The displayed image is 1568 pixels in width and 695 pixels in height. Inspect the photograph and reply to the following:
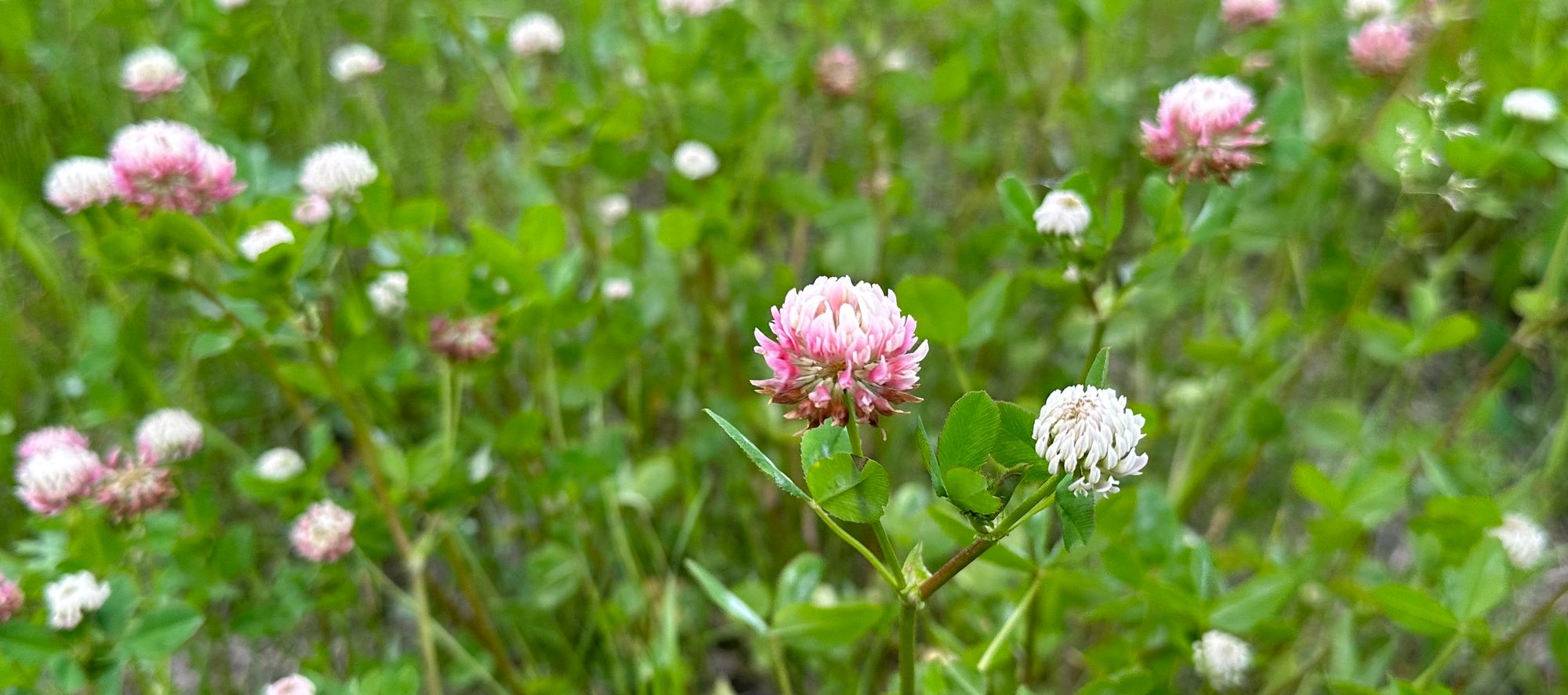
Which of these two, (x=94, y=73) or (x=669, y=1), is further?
(x=94, y=73)

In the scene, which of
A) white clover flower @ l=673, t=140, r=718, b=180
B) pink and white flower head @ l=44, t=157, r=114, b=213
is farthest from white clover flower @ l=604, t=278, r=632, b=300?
pink and white flower head @ l=44, t=157, r=114, b=213

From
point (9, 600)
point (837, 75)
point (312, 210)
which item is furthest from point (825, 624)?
point (837, 75)

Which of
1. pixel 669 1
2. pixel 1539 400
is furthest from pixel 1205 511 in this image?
pixel 669 1

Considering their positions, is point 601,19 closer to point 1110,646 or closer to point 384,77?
point 384,77

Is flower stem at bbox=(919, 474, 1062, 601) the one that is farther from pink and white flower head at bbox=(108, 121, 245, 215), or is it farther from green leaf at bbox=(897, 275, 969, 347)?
pink and white flower head at bbox=(108, 121, 245, 215)

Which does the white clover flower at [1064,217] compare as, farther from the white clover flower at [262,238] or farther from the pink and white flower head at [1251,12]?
the pink and white flower head at [1251,12]

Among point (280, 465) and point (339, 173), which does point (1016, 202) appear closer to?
point (339, 173)

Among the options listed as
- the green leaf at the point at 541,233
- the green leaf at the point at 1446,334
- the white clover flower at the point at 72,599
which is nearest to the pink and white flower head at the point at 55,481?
the white clover flower at the point at 72,599
